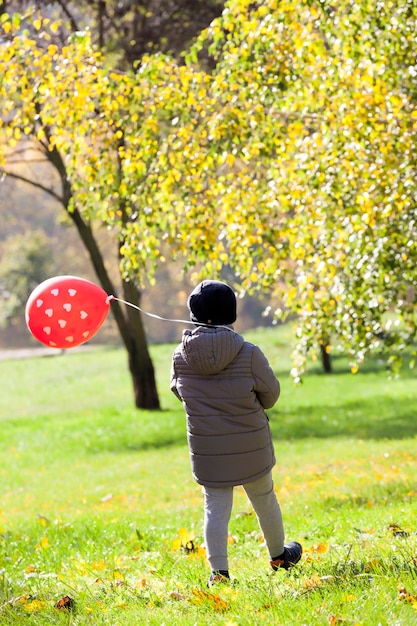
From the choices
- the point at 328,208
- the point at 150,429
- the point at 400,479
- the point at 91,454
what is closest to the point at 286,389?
the point at 150,429

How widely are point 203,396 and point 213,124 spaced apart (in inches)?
133

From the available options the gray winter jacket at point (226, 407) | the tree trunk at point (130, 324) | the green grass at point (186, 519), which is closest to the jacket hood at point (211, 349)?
the gray winter jacket at point (226, 407)

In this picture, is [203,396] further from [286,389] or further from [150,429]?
[286,389]

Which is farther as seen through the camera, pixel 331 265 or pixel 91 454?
pixel 91 454

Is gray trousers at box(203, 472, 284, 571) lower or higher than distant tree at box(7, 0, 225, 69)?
lower

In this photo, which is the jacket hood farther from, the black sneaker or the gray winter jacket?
the black sneaker

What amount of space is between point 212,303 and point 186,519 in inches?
149

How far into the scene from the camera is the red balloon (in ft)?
15.8

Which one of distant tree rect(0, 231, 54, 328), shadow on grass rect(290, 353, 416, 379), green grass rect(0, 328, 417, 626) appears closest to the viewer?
green grass rect(0, 328, 417, 626)

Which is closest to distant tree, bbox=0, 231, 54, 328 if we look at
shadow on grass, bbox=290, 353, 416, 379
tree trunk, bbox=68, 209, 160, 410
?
shadow on grass, bbox=290, 353, 416, 379

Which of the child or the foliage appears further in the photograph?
the foliage

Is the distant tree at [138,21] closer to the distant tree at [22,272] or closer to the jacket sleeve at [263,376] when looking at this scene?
the jacket sleeve at [263,376]

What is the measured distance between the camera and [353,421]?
1627 cm

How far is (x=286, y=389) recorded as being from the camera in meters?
21.8
